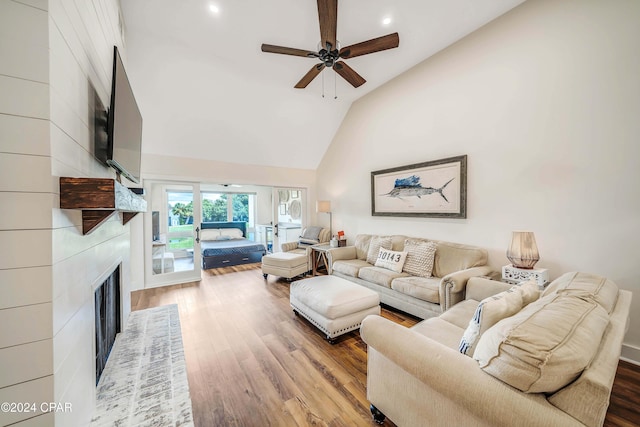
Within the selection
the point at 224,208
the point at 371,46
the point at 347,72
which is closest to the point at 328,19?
the point at 371,46

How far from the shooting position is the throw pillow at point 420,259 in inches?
122

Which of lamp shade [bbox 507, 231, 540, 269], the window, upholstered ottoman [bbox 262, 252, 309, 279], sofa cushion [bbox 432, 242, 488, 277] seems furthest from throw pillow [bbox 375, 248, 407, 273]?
the window

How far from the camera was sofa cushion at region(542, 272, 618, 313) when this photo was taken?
1.24 m

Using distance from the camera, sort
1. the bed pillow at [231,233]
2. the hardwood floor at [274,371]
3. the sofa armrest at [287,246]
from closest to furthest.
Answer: the hardwood floor at [274,371] → the sofa armrest at [287,246] → the bed pillow at [231,233]

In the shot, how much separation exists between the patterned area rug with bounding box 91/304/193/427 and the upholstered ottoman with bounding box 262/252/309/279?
6.27ft

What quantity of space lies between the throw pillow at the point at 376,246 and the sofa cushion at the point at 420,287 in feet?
2.59

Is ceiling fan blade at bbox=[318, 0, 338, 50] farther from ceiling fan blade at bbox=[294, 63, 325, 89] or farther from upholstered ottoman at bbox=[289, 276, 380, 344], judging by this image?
upholstered ottoman at bbox=[289, 276, 380, 344]

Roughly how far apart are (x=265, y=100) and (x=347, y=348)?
3915mm

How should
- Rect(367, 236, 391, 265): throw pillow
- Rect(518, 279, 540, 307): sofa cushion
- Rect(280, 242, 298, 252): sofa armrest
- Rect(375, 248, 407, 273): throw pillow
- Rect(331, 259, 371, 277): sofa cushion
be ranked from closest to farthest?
1. Rect(518, 279, 540, 307): sofa cushion
2. Rect(375, 248, 407, 273): throw pillow
3. Rect(331, 259, 371, 277): sofa cushion
4. Rect(367, 236, 391, 265): throw pillow
5. Rect(280, 242, 298, 252): sofa armrest

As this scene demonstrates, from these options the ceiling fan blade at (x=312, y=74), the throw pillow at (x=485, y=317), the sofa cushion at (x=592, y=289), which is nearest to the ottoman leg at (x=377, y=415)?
the throw pillow at (x=485, y=317)

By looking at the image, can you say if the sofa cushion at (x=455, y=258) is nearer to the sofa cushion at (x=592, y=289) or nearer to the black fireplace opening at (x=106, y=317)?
the sofa cushion at (x=592, y=289)

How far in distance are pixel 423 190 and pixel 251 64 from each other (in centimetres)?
309

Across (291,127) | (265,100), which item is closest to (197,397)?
(265,100)

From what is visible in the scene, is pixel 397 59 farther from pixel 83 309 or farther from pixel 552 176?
pixel 83 309
